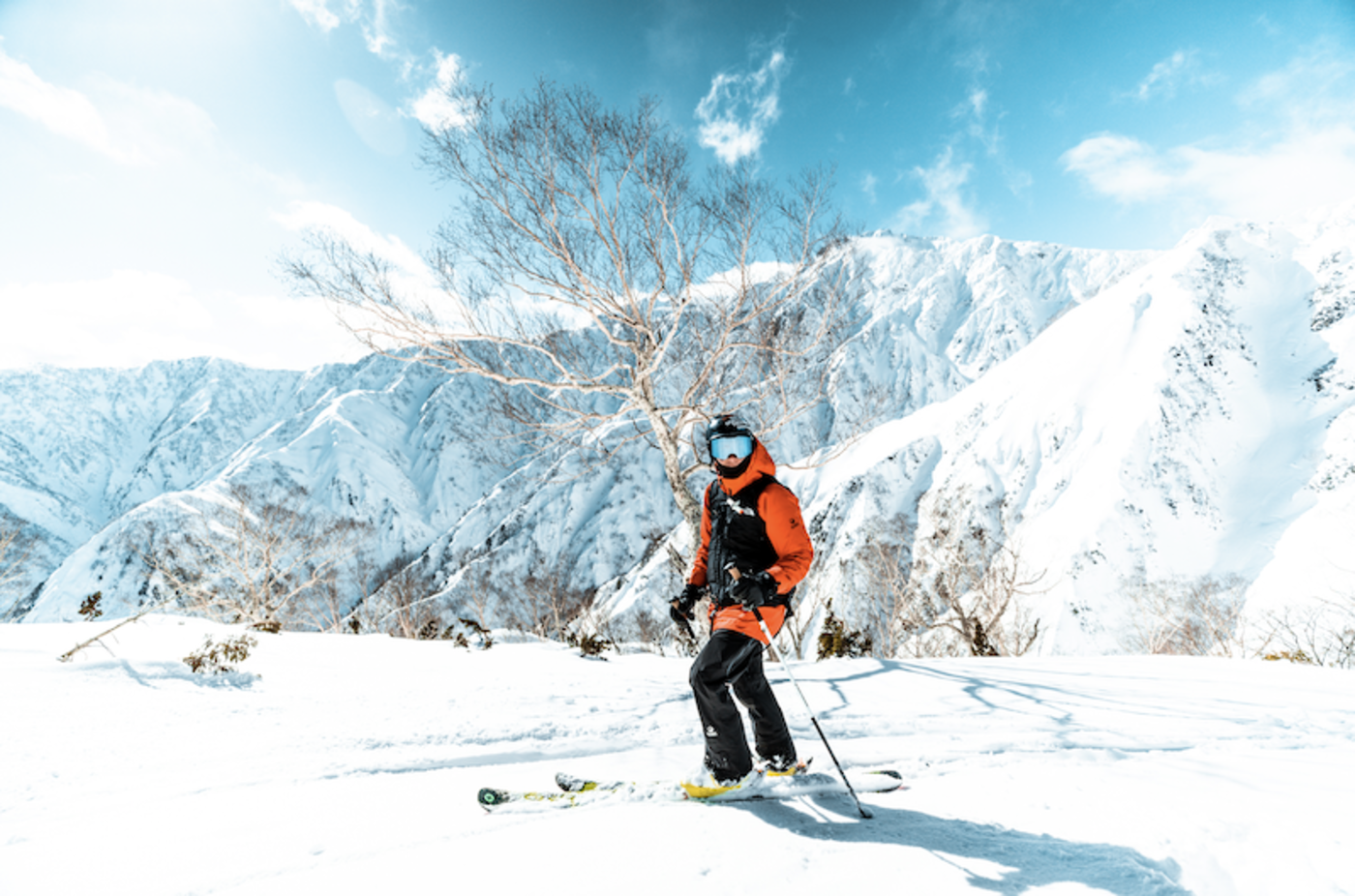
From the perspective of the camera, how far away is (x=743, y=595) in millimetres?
2627

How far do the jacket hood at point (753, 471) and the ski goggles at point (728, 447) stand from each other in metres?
0.04

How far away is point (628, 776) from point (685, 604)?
1014mm

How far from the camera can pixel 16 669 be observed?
4.25 m

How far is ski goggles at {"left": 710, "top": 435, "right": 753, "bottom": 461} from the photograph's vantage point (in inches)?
111

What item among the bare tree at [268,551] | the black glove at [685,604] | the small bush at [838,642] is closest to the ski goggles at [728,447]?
the black glove at [685,604]

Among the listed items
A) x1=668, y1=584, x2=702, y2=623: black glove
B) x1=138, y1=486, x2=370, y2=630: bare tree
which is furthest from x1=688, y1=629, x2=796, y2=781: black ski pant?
x1=138, y1=486, x2=370, y2=630: bare tree

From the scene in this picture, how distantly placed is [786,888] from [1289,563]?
155ft

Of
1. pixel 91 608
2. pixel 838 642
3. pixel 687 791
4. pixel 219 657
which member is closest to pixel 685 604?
pixel 687 791

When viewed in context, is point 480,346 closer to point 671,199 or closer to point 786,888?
point 671,199

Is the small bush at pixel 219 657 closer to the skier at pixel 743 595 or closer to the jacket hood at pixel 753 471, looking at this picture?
the skier at pixel 743 595

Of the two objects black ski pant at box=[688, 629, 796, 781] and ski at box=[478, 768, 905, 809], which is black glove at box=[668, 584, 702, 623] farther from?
ski at box=[478, 768, 905, 809]

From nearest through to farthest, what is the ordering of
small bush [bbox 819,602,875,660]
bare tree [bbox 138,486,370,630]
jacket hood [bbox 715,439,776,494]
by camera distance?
jacket hood [bbox 715,439,776,494]
small bush [bbox 819,602,875,660]
bare tree [bbox 138,486,370,630]

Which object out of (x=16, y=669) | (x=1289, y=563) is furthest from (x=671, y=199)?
(x=1289, y=563)

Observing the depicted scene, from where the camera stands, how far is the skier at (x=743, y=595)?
2633 millimetres
